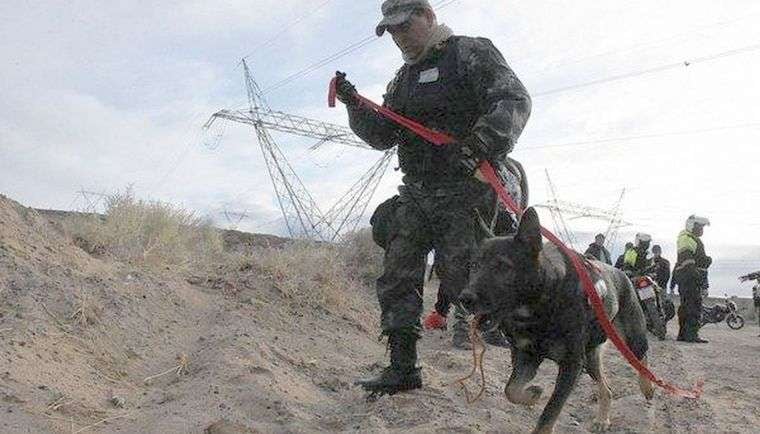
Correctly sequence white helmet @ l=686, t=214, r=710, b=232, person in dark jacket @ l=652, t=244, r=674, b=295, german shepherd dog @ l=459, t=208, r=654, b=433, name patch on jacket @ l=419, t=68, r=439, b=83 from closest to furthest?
german shepherd dog @ l=459, t=208, r=654, b=433 < name patch on jacket @ l=419, t=68, r=439, b=83 < white helmet @ l=686, t=214, r=710, b=232 < person in dark jacket @ l=652, t=244, r=674, b=295

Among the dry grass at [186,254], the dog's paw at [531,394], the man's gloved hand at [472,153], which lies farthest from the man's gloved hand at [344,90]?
the dry grass at [186,254]

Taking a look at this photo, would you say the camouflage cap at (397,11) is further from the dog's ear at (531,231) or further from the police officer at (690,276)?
the police officer at (690,276)

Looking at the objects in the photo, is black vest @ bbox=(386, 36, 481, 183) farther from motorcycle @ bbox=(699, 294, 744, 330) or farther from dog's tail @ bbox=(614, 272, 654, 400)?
motorcycle @ bbox=(699, 294, 744, 330)

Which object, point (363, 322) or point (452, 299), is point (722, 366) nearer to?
point (363, 322)

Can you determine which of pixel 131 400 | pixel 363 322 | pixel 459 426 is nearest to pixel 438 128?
pixel 459 426

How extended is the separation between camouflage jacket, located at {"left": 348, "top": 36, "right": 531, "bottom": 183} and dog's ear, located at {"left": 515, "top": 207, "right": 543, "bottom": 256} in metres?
0.46

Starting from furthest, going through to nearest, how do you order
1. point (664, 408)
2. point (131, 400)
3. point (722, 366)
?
point (722, 366)
point (664, 408)
point (131, 400)

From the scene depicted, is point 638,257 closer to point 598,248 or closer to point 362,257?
point 598,248

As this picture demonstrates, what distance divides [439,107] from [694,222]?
7.69 metres

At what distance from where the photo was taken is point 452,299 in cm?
382

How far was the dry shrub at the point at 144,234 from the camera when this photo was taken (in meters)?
7.02

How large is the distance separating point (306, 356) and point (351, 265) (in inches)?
252

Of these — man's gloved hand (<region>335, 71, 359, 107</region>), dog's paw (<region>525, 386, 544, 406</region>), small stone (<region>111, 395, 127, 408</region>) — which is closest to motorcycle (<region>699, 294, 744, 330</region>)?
dog's paw (<region>525, 386, 544, 406</region>)

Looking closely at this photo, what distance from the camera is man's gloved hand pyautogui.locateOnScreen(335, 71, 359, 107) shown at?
3869 mm
